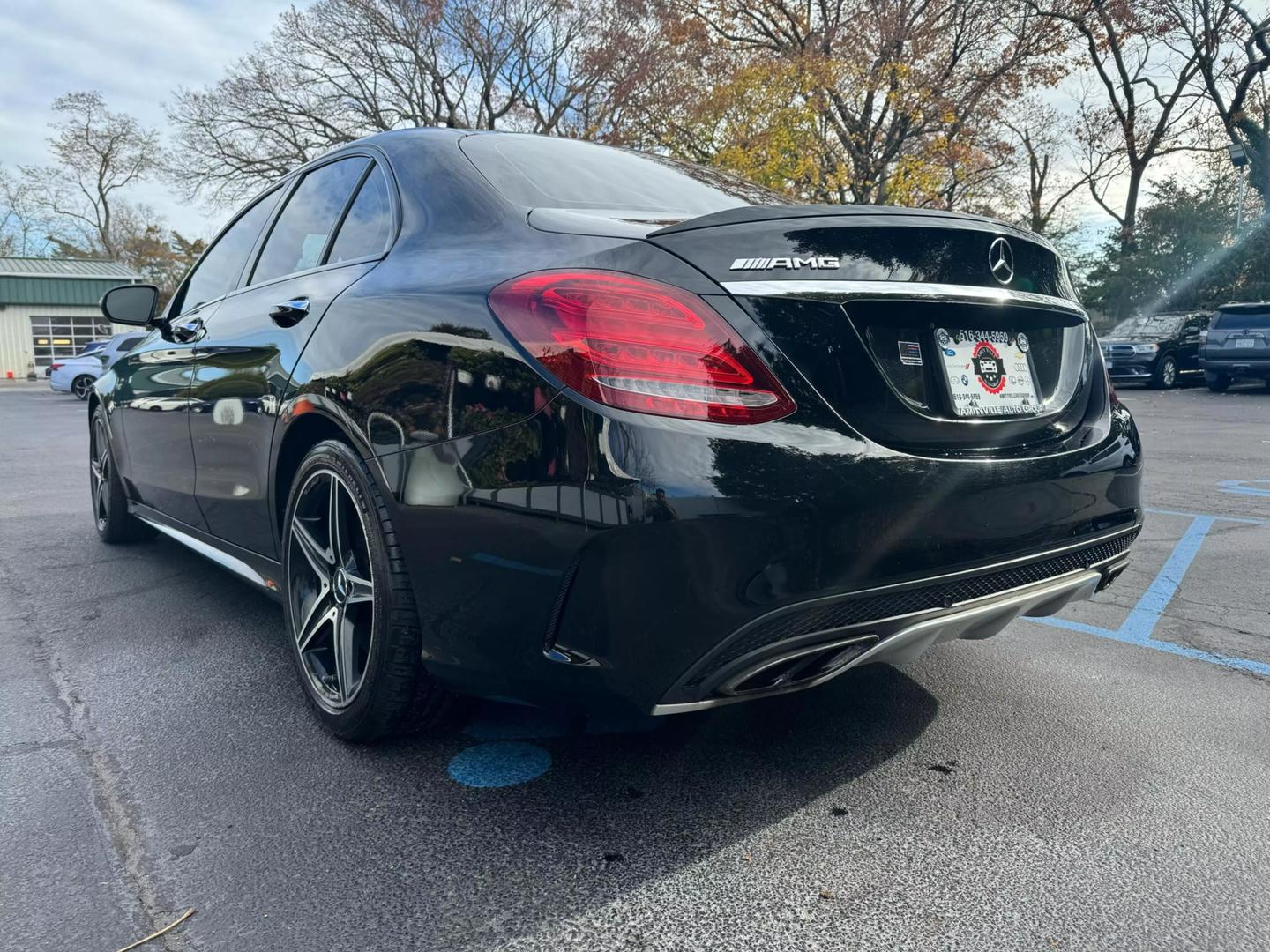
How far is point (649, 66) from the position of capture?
23625mm

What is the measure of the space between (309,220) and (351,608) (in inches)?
56.6

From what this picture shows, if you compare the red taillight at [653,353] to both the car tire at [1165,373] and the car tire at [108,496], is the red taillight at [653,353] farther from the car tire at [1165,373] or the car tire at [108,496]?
the car tire at [1165,373]

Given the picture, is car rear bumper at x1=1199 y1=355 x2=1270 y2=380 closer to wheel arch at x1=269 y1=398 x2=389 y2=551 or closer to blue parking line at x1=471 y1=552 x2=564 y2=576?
wheel arch at x1=269 y1=398 x2=389 y2=551

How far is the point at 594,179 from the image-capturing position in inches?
106

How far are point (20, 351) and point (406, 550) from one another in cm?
4932

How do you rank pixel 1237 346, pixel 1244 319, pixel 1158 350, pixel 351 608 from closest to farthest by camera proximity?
pixel 351 608, pixel 1237 346, pixel 1244 319, pixel 1158 350

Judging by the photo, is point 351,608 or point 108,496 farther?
point 108,496

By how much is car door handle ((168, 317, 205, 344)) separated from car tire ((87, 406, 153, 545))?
1140 millimetres

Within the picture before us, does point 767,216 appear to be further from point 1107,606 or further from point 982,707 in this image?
point 1107,606

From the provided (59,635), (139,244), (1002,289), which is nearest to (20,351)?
(139,244)

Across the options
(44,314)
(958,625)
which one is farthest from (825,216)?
(44,314)

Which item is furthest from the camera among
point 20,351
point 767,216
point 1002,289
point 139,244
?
point 139,244

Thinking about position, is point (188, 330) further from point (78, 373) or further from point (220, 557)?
point (78, 373)

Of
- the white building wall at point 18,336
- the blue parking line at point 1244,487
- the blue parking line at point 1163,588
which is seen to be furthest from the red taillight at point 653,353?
the white building wall at point 18,336
